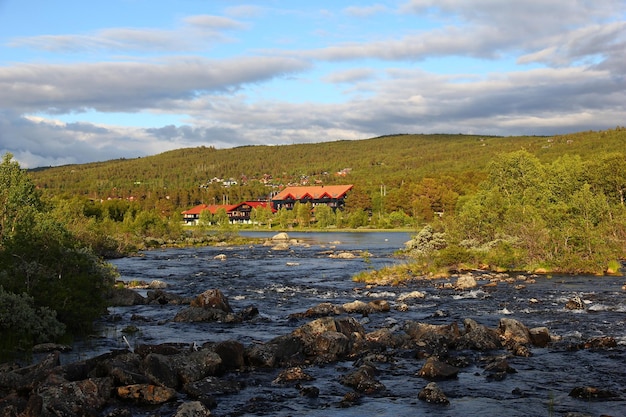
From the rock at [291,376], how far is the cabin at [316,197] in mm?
160125

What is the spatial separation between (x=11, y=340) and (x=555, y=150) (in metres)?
169

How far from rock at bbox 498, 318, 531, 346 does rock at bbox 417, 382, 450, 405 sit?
7.80 meters

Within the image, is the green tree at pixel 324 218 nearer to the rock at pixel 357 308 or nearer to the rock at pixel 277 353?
the rock at pixel 357 308

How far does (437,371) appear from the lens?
20.6 meters

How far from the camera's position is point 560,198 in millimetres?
69750

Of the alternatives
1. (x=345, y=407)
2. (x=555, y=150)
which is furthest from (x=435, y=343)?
(x=555, y=150)

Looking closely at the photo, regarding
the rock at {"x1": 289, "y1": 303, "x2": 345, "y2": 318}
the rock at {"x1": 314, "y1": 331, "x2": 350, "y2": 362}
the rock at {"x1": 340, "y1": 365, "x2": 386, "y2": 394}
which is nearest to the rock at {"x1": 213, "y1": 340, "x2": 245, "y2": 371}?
the rock at {"x1": 314, "y1": 331, "x2": 350, "y2": 362}

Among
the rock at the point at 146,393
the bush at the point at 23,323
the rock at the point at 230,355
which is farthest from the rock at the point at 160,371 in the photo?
the bush at the point at 23,323

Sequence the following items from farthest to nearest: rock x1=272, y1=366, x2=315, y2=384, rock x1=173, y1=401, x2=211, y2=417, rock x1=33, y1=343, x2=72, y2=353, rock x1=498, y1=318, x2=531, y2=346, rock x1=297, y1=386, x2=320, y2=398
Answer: rock x1=498, y1=318, x2=531, y2=346
rock x1=33, y1=343, x2=72, y2=353
rock x1=272, y1=366, x2=315, y2=384
rock x1=297, y1=386, x2=320, y2=398
rock x1=173, y1=401, x2=211, y2=417

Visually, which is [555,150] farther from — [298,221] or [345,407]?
[345,407]

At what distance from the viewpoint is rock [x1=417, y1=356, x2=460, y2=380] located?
2044cm

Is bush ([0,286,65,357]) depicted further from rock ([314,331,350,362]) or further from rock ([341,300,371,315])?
rock ([341,300,371,315])

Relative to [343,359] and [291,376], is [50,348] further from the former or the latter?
[343,359]

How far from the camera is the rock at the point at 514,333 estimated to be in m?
24.9
